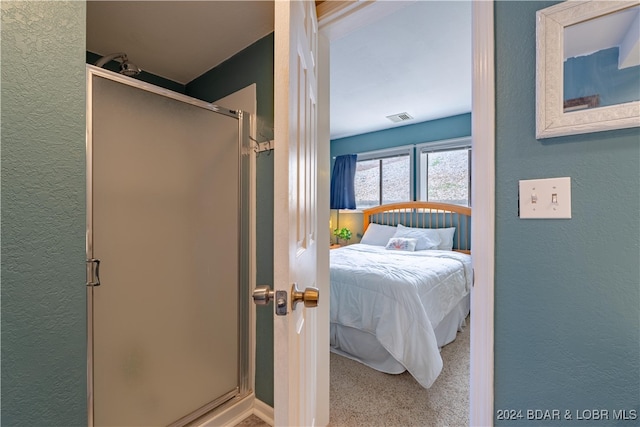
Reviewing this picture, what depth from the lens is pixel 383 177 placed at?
4508 mm

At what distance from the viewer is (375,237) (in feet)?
13.4

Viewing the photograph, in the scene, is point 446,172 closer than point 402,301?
No

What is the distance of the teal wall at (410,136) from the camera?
3635 mm

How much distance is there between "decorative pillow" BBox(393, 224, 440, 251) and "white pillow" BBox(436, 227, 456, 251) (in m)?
0.05

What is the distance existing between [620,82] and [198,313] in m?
1.97

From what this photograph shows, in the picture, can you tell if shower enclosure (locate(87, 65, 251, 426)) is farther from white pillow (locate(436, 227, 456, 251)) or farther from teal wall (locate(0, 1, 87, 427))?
white pillow (locate(436, 227, 456, 251))

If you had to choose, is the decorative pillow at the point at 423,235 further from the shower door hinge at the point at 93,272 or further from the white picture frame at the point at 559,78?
the shower door hinge at the point at 93,272

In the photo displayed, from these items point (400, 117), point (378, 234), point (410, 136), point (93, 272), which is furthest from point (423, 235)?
point (93, 272)

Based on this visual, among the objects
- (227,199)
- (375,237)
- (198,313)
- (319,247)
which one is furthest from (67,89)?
(375,237)

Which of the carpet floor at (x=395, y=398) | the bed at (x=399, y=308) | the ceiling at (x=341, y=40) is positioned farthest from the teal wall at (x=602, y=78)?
the carpet floor at (x=395, y=398)

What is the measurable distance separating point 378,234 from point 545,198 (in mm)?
3310

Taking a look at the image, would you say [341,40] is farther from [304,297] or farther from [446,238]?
[446,238]

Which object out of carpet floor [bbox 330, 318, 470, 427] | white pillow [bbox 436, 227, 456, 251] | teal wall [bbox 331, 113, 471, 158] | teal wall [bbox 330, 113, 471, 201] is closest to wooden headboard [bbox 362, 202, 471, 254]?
white pillow [bbox 436, 227, 456, 251]

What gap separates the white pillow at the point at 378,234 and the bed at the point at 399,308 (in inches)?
30.5
